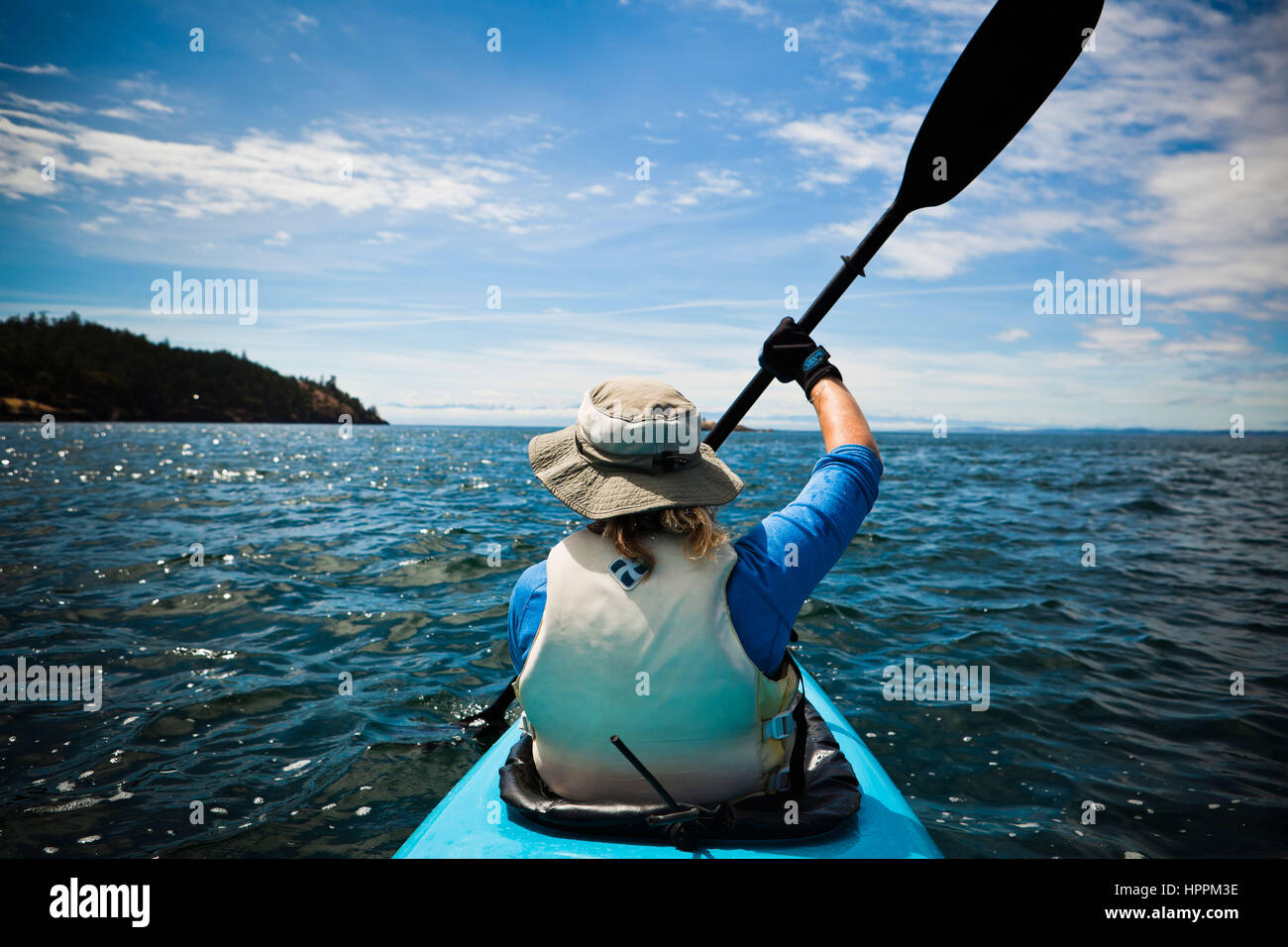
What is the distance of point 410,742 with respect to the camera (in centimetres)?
479

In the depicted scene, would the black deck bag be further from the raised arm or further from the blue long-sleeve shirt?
the raised arm

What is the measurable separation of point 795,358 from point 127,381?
116 meters

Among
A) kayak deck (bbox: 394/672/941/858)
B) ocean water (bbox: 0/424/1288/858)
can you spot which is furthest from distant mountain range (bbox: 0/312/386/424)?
kayak deck (bbox: 394/672/941/858)

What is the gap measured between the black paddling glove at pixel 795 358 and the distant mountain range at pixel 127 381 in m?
102

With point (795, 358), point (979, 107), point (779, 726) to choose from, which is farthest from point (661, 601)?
point (979, 107)

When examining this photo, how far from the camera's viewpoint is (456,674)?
6.00m

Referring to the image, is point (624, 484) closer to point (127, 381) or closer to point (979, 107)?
point (979, 107)

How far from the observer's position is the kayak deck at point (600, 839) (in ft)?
7.10

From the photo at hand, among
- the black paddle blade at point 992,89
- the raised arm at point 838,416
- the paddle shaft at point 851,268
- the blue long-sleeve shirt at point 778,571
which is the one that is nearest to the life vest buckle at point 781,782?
the blue long-sleeve shirt at point 778,571

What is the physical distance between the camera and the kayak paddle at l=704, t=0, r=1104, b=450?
2867mm

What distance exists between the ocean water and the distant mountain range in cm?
9360
